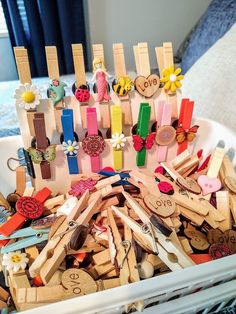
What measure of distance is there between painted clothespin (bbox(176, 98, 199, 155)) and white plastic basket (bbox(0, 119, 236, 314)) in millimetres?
252

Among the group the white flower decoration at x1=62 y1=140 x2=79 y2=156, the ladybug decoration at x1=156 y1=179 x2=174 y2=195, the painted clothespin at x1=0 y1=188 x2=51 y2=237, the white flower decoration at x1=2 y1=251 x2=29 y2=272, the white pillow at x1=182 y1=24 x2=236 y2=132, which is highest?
the white pillow at x1=182 y1=24 x2=236 y2=132

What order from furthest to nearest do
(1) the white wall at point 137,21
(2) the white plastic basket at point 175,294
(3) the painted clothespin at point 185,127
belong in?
(1) the white wall at point 137,21 → (3) the painted clothespin at point 185,127 → (2) the white plastic basket at point 175,294

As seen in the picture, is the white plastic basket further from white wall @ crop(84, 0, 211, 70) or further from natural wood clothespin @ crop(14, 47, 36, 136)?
white wall @ crop(84, 0, 211, 70)

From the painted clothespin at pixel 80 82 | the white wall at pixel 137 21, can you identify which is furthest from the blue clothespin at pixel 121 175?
the white wall at pixel 137 21

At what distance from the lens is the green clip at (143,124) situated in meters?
0.46

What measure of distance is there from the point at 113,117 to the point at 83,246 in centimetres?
21

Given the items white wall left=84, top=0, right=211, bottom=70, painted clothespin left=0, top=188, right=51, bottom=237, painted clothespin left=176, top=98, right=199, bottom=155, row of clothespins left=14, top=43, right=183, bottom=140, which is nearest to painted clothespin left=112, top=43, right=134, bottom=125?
row of clothespins left=14, top=43, right=183, bottom=140

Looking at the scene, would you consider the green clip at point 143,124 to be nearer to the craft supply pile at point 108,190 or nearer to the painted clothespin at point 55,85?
the craft supply pile at point 108,190

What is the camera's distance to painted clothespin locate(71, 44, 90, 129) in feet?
1.44

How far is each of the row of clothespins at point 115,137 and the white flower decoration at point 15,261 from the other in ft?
0.50

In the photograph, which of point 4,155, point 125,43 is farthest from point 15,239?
point 125,43

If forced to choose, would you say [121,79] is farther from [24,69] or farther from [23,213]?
[23,213]

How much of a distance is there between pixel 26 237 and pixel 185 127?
0.34 meters

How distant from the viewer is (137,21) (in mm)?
1373
